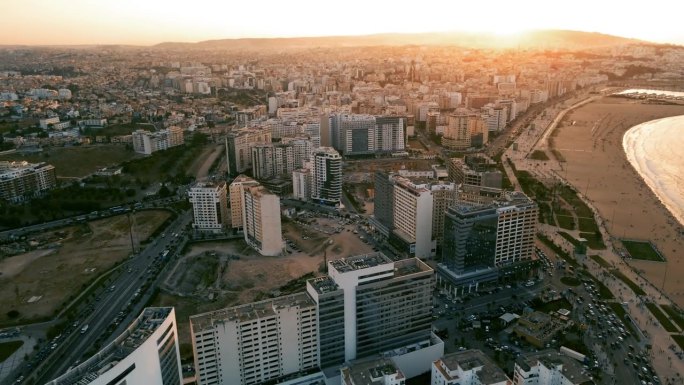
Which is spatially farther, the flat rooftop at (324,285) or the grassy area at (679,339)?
the grassy area at (679,339)

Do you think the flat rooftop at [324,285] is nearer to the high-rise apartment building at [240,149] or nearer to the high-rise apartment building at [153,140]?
the high-rise apartment building at [240,149]

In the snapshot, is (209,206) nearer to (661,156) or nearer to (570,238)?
(570,238)

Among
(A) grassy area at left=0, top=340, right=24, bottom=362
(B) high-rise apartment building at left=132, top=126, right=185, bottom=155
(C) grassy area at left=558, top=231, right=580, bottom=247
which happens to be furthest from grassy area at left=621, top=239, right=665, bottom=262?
(B) high-rise apartment building at left=132, top=126, right=185, bottom=155

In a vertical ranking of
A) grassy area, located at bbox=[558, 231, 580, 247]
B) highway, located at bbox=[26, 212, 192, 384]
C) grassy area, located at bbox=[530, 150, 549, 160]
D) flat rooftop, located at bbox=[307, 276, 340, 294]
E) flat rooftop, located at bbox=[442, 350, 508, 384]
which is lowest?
highway, located at bbox=[26, 212, 192, 384]

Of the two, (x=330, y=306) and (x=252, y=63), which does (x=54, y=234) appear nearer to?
(x=330, y=306)

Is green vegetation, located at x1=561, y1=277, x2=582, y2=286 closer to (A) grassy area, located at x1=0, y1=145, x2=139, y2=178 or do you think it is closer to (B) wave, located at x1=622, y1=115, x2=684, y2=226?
(B) wave, located at x1=622, y1=115, x2=684, y2=226

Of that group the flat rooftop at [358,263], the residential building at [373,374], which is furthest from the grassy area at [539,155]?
the residential building at [373,374]

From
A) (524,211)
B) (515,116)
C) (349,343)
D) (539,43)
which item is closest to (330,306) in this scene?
(349,343)
